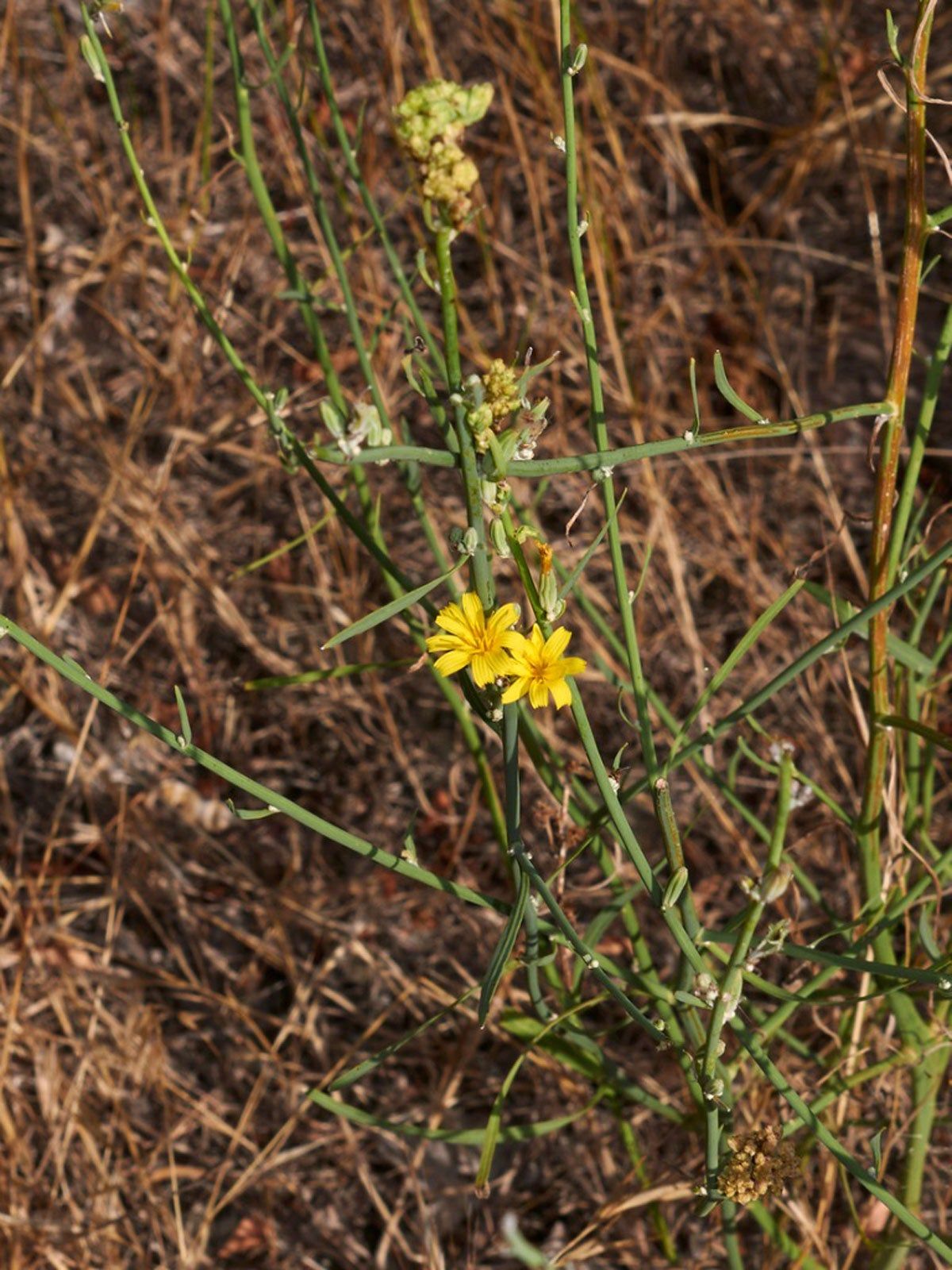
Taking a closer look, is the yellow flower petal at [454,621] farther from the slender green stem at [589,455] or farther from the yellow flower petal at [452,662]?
the slender green stem at [589,455]

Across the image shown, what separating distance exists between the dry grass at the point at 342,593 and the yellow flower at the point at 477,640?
99cm

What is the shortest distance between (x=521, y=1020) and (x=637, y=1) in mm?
2649

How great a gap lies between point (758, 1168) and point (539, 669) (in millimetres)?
685

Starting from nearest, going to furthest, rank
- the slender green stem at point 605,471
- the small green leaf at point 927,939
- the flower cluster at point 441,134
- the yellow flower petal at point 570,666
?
the flower cluster at point 441,134 → the yellow flower petal at point 570,666 → the slender green stem at point 605,471 → the small green leaf at point 927,939

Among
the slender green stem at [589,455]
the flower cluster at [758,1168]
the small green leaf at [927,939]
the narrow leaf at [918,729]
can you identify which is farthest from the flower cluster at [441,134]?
the flower cluster at [758,1168]

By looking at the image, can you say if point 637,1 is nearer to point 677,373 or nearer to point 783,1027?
point 677,373

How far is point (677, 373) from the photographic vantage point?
2.89 metres

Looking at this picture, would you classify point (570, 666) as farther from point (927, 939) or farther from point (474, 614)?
point (927, 939)

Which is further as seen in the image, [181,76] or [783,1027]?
[181,76]

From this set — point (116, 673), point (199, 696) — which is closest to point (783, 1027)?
point (199, 696)

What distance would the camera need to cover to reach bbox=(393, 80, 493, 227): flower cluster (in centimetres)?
93

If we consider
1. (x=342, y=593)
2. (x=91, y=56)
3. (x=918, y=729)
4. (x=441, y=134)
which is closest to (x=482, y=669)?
(x=441, y=134)

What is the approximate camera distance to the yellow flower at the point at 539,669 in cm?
110

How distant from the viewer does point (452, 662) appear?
1.11 m
